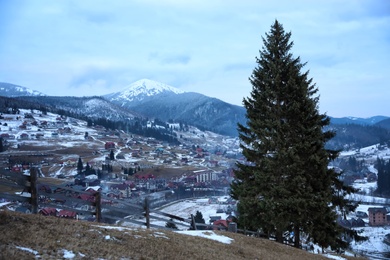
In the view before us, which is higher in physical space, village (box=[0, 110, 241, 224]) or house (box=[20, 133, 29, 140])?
house (box=[20, 133, 29, 140])

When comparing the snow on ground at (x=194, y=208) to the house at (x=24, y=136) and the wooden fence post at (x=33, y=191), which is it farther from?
the house at (x=24, y=136)

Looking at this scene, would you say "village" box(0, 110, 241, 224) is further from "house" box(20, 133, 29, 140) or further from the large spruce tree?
the large spruce tree

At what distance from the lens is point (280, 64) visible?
67.8 ft

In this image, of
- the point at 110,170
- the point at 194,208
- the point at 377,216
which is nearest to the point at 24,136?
the point at 110,170

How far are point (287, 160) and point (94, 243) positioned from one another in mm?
12664

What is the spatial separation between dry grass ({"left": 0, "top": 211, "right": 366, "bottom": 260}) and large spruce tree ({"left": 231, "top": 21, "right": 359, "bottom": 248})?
531 cm

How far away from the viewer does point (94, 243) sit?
930 cm

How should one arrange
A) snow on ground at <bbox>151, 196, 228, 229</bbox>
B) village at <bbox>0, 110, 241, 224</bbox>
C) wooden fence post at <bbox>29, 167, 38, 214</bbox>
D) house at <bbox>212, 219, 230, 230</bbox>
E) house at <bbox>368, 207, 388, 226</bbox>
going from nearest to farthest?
wooden fence post at <bbox>29, 167, 38, 214</bbox> < house at <bbox>212, 219, 230, 230</bbox> < snow on ground at <bbox>151, 196, 228, 229</bbox> < house at <bbox>368, 207, 388, 226</bbox> < village at <bbox>0, 110, 241, 224</bbox>

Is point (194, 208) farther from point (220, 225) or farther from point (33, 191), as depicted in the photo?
point (33, 191)

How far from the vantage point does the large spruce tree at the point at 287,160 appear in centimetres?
1776

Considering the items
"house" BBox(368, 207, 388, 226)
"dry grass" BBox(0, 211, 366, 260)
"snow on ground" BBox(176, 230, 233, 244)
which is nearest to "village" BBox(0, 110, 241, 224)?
"house" BBox(368, 207, 388, 226)

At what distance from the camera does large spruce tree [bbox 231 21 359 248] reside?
1776 centimetres

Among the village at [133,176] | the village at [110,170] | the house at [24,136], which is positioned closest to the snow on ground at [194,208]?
the village at [133,176]

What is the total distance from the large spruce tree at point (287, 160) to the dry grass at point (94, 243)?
17.4 ft
